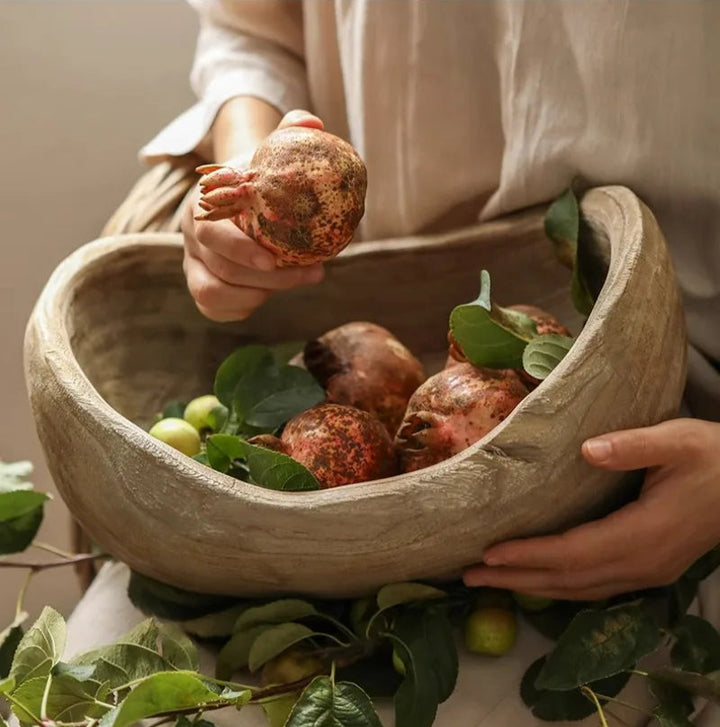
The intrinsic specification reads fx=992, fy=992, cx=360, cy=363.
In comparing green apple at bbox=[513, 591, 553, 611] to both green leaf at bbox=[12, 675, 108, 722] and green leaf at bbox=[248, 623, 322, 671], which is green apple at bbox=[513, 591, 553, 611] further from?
green leaf at bbox=[12, 675, 108, 722]

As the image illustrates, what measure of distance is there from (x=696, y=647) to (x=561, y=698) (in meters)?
0.09

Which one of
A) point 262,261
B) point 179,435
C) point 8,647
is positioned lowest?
point 8,647

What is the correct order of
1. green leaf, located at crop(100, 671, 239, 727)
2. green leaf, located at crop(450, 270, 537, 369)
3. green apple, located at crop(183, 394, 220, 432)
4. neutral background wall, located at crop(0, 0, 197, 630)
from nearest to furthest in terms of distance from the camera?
1. green leaf, located at crop(100, 671, 239, 727)
2. green leaf, located at crop(450, 270, 537, 369)
3. green apple, located at crop(183, 394, 220, 432)
4. neutral background wall, located at crop(0, 0, 197, 630)

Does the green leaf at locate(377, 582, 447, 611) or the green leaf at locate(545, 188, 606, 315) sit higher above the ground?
the green leaf at locate(545, 188, 606, 315)

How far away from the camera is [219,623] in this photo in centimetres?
58

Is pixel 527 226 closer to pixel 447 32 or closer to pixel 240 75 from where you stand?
pixel 447 32

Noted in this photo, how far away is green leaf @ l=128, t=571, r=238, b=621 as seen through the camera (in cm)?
59

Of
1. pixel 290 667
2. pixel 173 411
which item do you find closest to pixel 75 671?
pixel 290 667

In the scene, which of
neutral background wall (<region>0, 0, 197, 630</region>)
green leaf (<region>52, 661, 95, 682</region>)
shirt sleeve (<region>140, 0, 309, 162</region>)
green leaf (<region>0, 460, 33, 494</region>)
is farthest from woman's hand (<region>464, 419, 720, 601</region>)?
neutral background wall (<region>0, 0, 197, 630</region>)

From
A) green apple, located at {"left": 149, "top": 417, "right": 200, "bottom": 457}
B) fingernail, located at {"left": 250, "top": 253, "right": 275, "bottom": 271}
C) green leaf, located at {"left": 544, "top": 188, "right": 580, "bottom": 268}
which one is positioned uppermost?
fingernail, located at {"left": 250, "top": 253, "right": 275, "bottom": 271}

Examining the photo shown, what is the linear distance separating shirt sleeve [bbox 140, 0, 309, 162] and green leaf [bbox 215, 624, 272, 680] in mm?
429

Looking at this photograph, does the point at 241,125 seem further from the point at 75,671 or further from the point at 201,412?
the point at 75,671

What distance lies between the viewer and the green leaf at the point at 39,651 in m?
0.53

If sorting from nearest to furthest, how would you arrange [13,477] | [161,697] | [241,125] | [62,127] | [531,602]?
[161,697] < [531,602] < [13,477] < [241,125] < [62,127]
